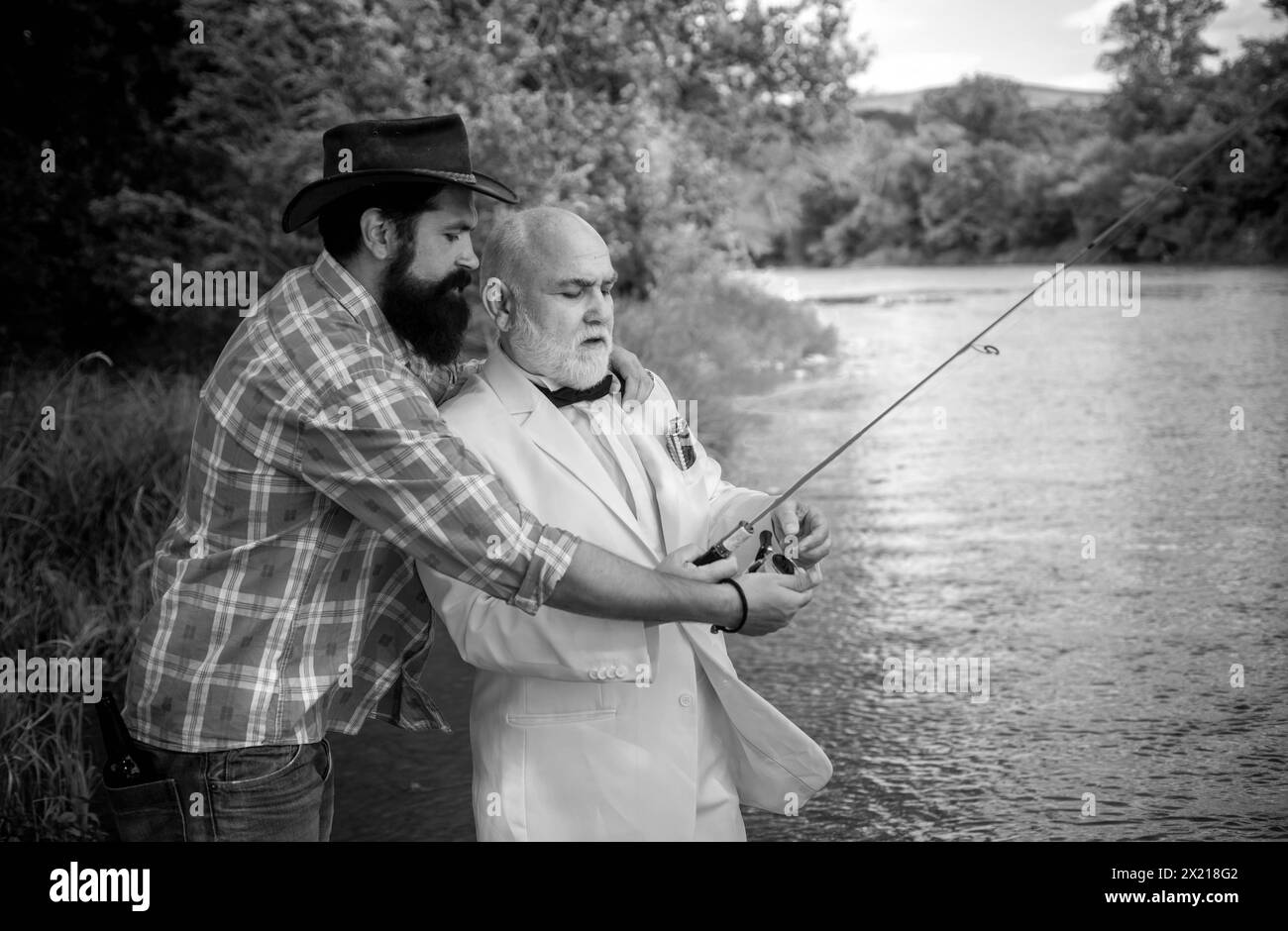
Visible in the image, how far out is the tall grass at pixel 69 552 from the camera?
4.99m

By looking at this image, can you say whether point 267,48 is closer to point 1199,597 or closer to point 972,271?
point 1199,597

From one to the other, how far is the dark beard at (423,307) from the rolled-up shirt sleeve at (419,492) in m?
0.32

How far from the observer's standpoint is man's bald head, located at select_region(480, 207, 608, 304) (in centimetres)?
340

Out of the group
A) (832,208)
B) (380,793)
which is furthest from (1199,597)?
(832,208)

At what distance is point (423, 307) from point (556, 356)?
1.13 feet

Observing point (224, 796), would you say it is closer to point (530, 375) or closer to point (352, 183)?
point (530, 375)

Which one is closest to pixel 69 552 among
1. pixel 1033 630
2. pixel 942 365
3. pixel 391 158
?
pixel 1033 630

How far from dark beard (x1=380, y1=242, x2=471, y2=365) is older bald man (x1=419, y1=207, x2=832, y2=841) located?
16 centimetres

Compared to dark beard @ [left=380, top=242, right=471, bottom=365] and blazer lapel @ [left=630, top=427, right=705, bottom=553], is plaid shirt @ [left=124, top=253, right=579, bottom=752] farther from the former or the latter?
blazer lapel @ [left=630, top=427, right=705, bottom=553]

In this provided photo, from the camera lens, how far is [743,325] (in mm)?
20531

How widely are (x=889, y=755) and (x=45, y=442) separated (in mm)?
4672

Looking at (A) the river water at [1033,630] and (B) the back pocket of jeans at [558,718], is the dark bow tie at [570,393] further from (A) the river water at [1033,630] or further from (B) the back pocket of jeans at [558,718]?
(A) the river water at [1033,630]

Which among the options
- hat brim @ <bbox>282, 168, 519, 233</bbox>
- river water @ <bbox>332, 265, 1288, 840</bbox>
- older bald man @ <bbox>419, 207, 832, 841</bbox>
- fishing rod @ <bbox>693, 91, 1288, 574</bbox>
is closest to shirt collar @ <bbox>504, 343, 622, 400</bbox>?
older bald man @ <bbox>419, 207, 832, 841</bbox>

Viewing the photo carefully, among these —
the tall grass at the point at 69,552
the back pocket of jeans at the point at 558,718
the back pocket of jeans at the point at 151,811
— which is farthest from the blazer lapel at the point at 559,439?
the tall grass at the point at 69,552
